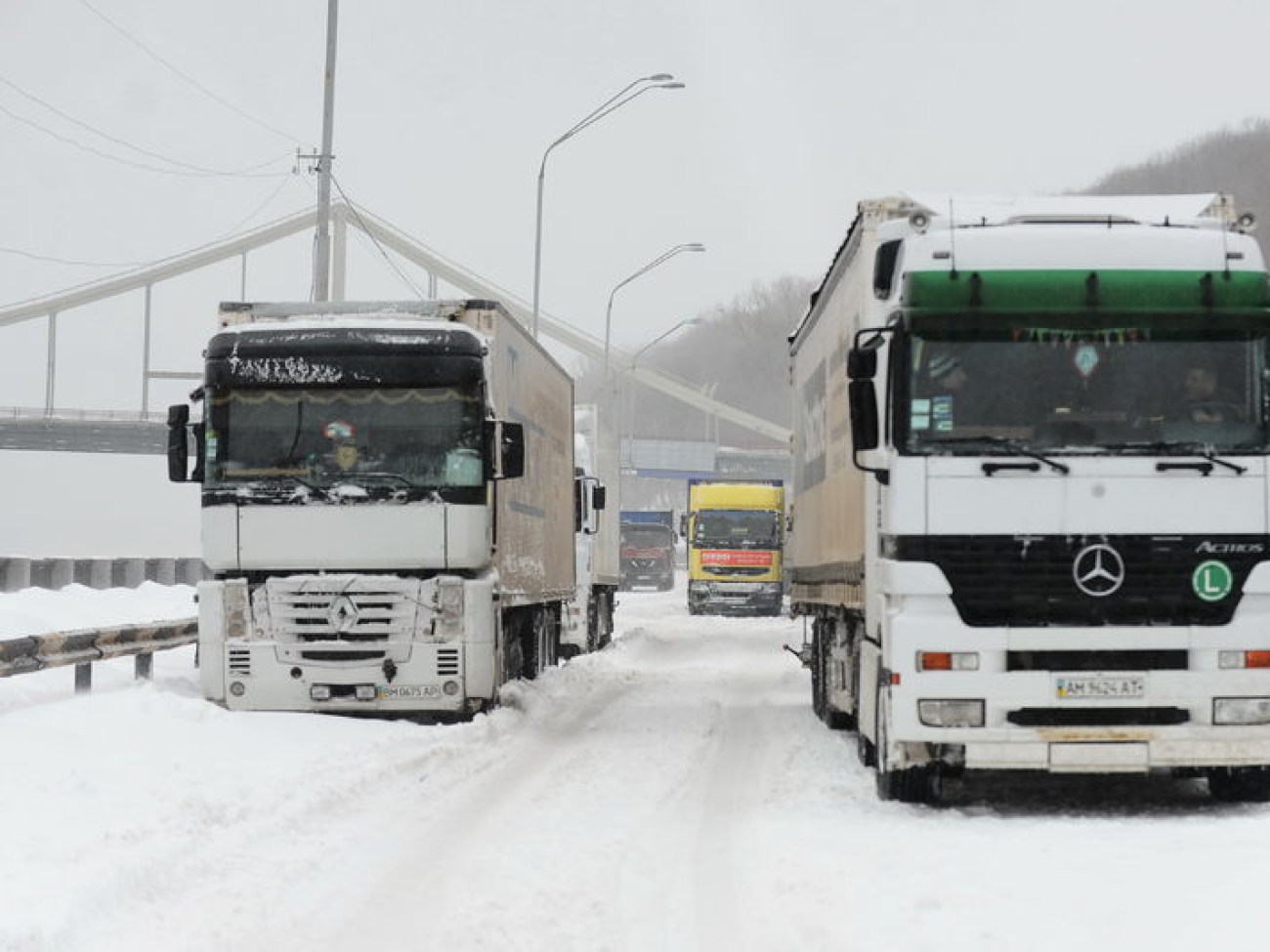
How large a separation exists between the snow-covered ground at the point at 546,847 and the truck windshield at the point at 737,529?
30.5m

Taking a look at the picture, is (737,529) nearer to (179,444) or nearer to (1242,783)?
(179,444)

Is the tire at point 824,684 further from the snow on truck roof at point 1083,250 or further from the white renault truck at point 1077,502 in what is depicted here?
the snow on truck roof at point 1083,250

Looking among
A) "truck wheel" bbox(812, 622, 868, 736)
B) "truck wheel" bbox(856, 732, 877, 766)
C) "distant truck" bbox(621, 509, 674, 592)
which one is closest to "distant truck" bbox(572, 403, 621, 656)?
"truck wheel" bbox(812, 622, 868, 736)

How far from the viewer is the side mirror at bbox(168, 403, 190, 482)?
1475 centimetres

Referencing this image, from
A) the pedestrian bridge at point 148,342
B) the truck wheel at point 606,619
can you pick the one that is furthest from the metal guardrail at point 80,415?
the truck wheel at point 606,619

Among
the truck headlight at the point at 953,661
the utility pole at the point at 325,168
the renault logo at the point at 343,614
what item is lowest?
the truck headlight at the point at 953,661

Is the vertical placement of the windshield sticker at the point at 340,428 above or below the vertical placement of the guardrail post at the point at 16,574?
above

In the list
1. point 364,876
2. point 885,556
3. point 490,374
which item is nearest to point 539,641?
point 490,374

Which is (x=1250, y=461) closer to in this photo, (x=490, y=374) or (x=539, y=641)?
(x=490, y=374)

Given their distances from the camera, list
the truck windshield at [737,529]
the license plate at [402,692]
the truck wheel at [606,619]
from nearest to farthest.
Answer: the license plate at [402,692]
the truck wheel at [606,619]
the truck windshield at [737,529]

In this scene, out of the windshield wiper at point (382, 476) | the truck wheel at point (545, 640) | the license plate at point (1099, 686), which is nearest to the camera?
the license plate at point (1099, 686)

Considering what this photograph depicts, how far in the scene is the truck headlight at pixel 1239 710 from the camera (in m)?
10.2

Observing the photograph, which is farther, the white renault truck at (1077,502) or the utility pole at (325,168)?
the utility pole at (325,168)

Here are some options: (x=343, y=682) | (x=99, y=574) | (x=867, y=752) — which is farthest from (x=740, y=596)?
(x=867, y=752)
